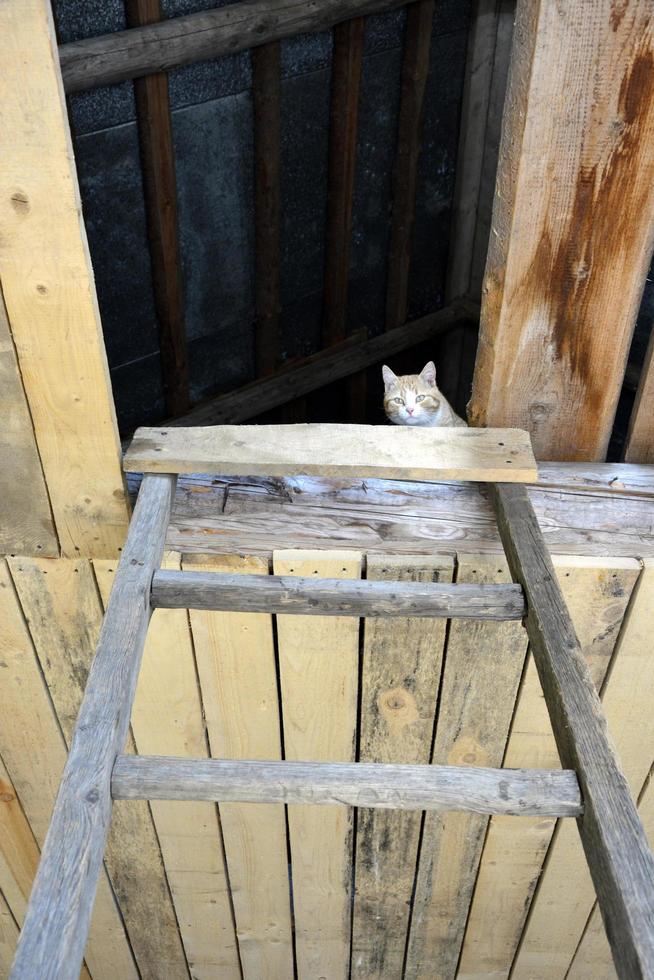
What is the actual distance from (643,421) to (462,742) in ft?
2.91

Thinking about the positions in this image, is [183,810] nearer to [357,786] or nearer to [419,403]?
[357,786]

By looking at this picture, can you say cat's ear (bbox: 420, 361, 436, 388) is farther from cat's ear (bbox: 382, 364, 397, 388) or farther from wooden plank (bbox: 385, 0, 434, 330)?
wooden plank (bbox: 385, 0, 434, 330)

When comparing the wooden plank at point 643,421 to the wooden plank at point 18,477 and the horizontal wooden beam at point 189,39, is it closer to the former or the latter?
the wooden plank at point 18,477

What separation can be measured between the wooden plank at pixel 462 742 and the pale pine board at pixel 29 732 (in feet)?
3.19

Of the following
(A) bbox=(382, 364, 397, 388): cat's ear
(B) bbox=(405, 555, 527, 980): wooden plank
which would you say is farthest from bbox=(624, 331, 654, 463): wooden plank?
(A) bbox=(382, 364, 397, 388): cat's ear

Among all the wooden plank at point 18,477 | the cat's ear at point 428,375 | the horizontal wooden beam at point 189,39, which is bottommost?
the cat's ear at point 428,375

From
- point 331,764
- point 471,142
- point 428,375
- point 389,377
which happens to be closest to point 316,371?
point 471,142

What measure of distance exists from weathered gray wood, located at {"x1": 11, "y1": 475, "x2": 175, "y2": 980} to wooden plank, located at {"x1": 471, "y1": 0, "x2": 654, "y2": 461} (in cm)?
83

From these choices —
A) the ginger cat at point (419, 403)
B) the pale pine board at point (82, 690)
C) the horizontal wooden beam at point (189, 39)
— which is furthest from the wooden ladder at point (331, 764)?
the horizontal wooden beam at point (189, 39)

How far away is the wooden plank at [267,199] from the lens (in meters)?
4.13

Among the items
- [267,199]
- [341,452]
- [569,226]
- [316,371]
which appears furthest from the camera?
[316,371]

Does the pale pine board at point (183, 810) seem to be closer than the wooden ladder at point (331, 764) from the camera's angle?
No

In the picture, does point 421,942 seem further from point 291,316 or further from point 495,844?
point 291,316

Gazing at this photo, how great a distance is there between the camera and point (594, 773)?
109cm
